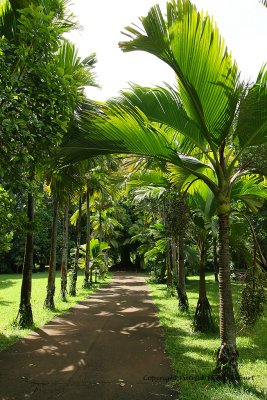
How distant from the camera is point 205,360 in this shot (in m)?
6.35

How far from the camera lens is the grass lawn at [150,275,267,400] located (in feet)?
15.2

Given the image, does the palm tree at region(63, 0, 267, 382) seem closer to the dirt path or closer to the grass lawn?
the grass lawn

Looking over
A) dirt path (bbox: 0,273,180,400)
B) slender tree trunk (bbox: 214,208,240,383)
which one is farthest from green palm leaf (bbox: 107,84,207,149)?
dirt path (bbox: 0,273,180,400)

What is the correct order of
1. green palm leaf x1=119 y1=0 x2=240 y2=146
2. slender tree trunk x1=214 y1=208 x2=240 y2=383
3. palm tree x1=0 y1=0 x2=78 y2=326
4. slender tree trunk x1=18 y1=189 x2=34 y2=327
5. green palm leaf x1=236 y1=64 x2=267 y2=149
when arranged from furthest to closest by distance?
slender tree trunk x1=18 y1=189 x2=34 y2=327
slender tree trunk x1=214 y1=208 x2=240 y2=383
green palm leaf x1=236 y1=64 x2=267 y2=149
green palm leaf x1=119 y1=0 x2=240 y2=146
palm tree x1=0 y1=0 x2=78 y2=326

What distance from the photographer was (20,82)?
145 inches

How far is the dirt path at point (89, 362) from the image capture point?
4.84 m

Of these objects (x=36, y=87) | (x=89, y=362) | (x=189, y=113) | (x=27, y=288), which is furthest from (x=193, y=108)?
→ (x=27, y=288)

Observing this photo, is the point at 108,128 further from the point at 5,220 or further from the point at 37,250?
the point at 37,250

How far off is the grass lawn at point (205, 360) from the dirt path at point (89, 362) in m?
0.26

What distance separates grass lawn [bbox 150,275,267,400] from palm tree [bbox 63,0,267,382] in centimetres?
33

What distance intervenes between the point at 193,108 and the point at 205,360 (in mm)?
4345

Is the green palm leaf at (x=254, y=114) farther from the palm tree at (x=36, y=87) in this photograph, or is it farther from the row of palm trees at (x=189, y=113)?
the palm tree at (x=36, y=87)

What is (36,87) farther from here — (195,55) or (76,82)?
(195,55)

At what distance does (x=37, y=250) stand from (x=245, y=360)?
116ft
